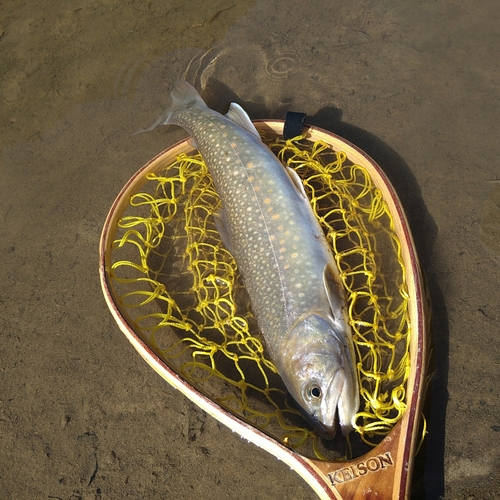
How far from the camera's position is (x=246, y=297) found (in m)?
3.70

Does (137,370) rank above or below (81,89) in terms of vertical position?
below

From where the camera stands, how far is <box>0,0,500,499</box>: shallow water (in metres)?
3.23

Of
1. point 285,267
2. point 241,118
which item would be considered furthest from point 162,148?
point 285,267

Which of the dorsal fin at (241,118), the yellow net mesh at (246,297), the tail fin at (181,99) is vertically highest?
the tail fin at (181,99)

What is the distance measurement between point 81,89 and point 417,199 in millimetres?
3846

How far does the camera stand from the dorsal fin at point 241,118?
146 inches

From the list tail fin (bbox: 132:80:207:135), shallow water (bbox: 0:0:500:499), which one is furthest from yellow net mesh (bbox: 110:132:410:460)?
tail fin (bbox: 132:80:207:135)

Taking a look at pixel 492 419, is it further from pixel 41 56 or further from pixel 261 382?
pixel 41 56

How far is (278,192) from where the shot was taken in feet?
10.9

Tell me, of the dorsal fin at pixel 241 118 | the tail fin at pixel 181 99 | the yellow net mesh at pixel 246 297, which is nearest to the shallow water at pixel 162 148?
the yellow net mesh at pixel 246 297

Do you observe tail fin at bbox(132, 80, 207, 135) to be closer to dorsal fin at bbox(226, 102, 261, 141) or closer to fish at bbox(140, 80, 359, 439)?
fish at bbox(140, 80, 359, 439)

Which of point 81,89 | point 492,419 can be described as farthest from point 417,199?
point 81,89

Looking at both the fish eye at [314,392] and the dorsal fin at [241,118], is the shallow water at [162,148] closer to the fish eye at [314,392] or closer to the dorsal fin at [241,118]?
the fish eye at [314,392]

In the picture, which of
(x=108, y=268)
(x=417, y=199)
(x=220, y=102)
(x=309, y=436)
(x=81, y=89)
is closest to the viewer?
(x=309, y=436)
